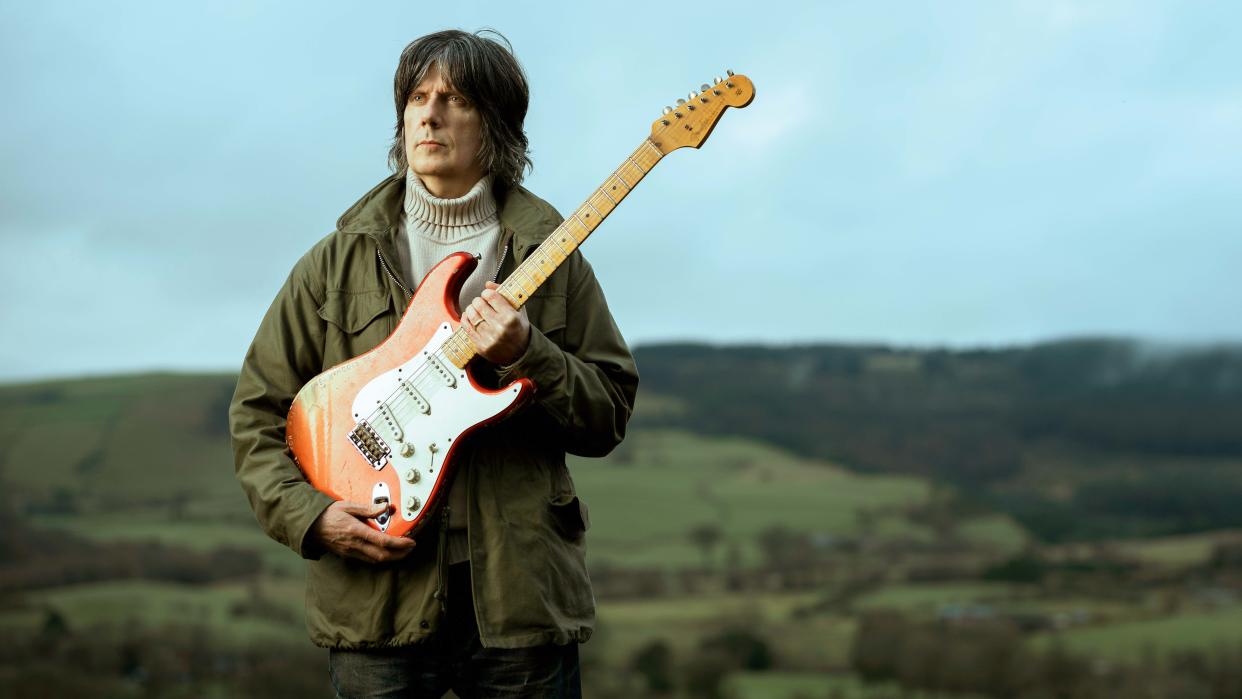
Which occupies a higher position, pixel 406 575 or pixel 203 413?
pixel 203 413

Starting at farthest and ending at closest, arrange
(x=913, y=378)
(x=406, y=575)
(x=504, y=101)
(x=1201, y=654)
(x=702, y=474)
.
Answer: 1. (x=913, y=378)
2. (x=702, y=474)
3. (x=1201, y=654)
4. (x=504, y=101)
5. (x=406, y=575)

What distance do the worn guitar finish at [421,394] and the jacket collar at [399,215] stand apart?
12 centimetres

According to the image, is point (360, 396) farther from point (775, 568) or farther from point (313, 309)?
point (775, 568)

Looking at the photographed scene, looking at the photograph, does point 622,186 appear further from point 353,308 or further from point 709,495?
point 709,495

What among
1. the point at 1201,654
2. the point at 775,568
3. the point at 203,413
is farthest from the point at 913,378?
the point at 203,413

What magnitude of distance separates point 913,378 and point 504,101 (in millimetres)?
68851

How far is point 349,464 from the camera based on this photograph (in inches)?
153

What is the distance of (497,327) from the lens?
3670mm

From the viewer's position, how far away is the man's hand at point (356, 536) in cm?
371

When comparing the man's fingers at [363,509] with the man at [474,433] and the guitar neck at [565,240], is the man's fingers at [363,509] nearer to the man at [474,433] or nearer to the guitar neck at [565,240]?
the man at [474,433]

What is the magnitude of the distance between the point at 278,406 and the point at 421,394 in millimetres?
440

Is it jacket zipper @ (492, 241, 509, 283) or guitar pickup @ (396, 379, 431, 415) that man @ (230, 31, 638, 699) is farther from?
guitar pickup @ (396, 379, 431, 415)

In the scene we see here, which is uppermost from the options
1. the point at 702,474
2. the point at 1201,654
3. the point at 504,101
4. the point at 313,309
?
the point at 702,474

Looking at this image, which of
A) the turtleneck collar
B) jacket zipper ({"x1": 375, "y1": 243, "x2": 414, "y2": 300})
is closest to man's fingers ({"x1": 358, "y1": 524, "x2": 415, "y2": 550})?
jacket zipper ({"x1": 375, "y1": 243, "x2": 414, "y2": 300})
